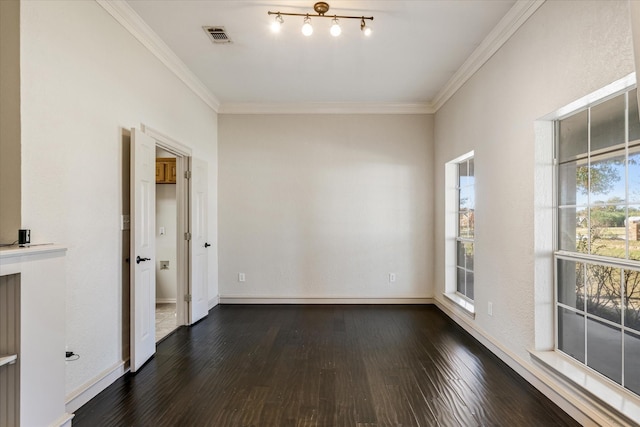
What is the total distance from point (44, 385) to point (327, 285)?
353 cm

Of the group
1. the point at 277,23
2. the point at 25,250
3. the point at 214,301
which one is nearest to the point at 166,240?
the point at 214,301

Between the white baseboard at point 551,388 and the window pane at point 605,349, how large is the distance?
0.77ft

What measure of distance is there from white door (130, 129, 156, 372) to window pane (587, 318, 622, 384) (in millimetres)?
3382

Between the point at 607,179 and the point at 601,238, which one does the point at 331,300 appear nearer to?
the point at 601,238

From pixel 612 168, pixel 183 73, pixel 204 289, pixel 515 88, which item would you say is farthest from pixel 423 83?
pixel 204 289

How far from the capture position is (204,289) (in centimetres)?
431

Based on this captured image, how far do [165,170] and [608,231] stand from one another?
Answer: 16.0ft

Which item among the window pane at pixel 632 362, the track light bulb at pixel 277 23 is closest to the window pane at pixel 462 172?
the window pane at pixel 632 362

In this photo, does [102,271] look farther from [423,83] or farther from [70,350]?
[423,83]

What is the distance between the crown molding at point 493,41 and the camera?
2533mm

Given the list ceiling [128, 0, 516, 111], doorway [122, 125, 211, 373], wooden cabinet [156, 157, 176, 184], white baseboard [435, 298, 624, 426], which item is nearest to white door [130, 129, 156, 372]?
doorway [122, 125, 211, 373]

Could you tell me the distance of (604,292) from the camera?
6.77 feet

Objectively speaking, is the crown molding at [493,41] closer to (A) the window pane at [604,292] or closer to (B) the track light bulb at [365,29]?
(B) the track light bulb at [365,29]

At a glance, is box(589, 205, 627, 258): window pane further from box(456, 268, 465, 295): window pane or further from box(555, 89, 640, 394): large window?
box(456, 268, 465, 295): window pane
